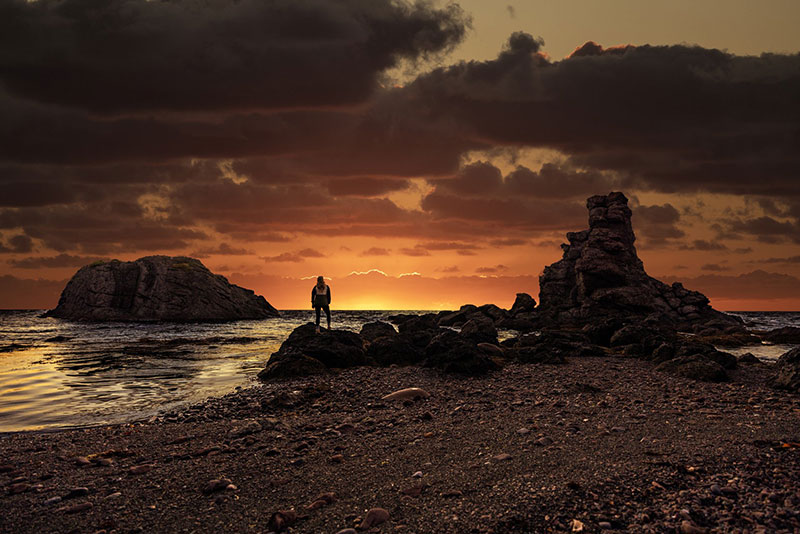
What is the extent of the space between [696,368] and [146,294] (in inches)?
3280

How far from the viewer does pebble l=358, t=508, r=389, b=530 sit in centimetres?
532

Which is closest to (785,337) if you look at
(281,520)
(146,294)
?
(281,520)

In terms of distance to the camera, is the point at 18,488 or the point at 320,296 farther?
the point at 320,296

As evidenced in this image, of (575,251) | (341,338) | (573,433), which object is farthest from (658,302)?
(573,433)

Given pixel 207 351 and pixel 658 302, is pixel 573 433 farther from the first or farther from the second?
pixel 658 302

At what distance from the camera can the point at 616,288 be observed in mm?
55281

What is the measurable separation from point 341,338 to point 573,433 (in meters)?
13.3

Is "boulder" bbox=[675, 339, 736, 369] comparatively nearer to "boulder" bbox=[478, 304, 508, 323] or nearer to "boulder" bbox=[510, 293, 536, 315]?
"boulder" bbox=[478, 304, 508, 323]

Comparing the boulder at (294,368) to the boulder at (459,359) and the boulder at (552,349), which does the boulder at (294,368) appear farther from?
the boulder at (552,349)

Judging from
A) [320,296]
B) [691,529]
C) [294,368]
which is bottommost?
[294,368]

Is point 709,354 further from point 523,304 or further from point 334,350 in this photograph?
point 523,304

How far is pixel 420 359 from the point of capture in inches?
779

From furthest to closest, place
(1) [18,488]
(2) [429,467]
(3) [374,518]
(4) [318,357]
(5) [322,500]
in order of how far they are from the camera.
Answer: (4) [318,357] → (2) [429,467] → (1) [18,488] → (5) [322,500] → (3) [374,518]

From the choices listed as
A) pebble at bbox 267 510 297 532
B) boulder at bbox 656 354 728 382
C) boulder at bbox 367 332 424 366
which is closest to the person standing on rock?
boulder at bbox 367 332 424 366
